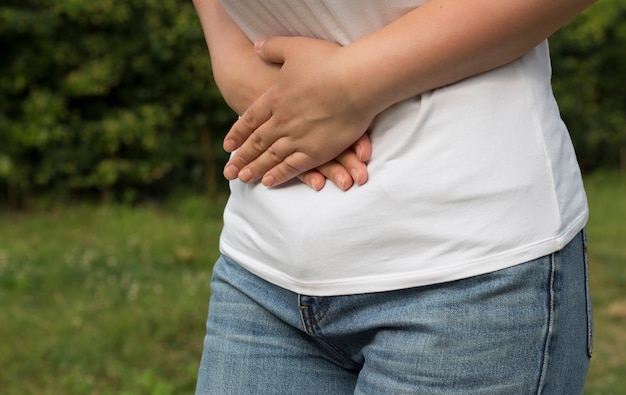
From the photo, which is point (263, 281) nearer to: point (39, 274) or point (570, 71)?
point (39, 274)

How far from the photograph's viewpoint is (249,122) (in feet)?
4.16

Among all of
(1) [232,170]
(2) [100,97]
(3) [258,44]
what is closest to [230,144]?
(1) [232,170]

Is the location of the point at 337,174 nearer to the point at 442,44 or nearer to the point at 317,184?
the point at 317,184

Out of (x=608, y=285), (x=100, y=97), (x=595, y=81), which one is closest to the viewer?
(x=608, y=285)

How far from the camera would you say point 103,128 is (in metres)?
5.68

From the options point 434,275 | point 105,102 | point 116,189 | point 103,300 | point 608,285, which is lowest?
point 608,285

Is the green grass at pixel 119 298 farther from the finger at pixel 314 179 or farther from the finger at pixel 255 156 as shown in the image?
the finger at pixel 314 179

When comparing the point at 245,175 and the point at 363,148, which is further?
the point at 245,175

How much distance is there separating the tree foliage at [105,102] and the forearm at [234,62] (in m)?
4.29

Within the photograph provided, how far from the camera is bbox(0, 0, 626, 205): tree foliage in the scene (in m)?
5.52

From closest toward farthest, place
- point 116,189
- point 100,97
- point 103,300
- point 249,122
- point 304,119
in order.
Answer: point 304,119
point 249,122
point 103,300
point 100,97
point 116,189

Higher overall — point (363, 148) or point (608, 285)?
point (363, 148)

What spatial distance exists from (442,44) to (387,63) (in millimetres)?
71

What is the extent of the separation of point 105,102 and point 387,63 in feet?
16.5
